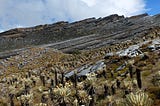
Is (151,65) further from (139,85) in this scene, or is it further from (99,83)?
(139,85)

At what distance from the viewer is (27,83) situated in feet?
148

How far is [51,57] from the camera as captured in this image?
3812 inches

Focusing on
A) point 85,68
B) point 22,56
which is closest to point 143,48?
point 85,68

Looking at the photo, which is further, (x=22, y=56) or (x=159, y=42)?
(x=22, y=56)

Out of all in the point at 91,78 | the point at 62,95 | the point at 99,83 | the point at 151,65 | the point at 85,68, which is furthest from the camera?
the point at 85,68

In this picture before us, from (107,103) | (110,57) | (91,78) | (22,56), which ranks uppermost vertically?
(22,56)

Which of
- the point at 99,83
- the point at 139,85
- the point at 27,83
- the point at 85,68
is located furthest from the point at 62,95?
the point at 85,68

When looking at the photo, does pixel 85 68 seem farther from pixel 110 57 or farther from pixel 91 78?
pixel 91 78

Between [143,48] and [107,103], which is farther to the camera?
[143,48]

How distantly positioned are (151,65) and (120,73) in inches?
159

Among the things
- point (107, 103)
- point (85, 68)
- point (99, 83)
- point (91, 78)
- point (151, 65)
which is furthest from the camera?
point (85, 68)

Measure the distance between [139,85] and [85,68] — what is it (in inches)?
921

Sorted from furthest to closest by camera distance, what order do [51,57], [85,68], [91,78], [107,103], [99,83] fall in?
[51,57]
[85,68]
[99,83]
[91,78]
[107,103]

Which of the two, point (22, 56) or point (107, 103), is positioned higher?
point (22, 56)
